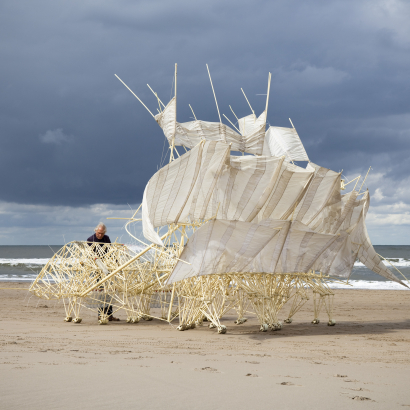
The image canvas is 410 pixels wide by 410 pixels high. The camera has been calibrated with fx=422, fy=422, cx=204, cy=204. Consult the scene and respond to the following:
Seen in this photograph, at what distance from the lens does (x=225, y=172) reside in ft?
24.0

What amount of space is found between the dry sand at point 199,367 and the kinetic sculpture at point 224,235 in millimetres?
739

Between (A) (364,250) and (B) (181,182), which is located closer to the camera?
(B) (181,182)

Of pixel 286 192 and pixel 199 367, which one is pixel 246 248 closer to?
pixel 286 192

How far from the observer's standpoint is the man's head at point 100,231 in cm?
983

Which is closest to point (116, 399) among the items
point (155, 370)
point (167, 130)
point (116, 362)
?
point (155, 370)

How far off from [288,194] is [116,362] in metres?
4.35

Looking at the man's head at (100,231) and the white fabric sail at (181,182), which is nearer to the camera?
the white fabric sail at (181,182)

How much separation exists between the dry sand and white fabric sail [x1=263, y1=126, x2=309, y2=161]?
382cm

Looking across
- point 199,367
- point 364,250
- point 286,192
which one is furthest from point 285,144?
point 199,367

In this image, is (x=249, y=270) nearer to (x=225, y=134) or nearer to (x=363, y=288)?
(x=225, y=134)

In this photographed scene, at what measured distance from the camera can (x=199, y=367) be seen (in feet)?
15.7

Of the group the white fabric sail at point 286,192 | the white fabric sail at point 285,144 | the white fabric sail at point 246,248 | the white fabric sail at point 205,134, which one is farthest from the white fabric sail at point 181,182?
the white fabric sail at point 285,144

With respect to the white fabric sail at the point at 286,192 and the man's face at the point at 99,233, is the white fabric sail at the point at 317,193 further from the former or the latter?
the man's face at the point at 99,233

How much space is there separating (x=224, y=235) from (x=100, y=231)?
3893 millimetres
